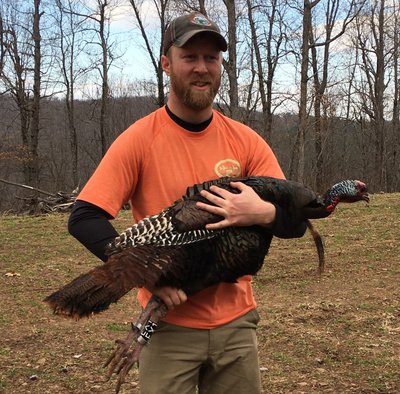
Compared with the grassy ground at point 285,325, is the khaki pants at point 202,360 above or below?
above

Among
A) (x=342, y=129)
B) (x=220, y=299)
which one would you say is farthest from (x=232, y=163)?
(x=342, y=129)

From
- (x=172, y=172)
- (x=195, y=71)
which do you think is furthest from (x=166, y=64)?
(x=172, y=172)

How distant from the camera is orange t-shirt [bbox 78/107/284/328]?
2408 mm

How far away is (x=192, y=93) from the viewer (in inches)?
98.8

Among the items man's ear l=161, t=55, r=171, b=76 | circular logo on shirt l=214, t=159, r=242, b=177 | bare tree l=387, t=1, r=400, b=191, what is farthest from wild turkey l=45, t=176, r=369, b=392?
bare tree l=387, t=1, r=400, b=191

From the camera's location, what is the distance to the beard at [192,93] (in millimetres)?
2510

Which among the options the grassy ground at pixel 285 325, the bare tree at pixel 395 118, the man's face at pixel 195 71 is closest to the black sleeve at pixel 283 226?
the man's face at pixel 195 71

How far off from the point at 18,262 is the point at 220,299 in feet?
26.7

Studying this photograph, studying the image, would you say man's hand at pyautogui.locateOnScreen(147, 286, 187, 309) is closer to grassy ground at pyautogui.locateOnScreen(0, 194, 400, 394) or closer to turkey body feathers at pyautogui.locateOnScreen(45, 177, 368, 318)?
turkey body feathers at pyautogui.locateOnScreen(45, 177, 368, 318)

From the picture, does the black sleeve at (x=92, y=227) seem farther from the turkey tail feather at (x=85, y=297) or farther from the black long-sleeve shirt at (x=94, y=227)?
the turkey tail feather at (x=85, y=297)

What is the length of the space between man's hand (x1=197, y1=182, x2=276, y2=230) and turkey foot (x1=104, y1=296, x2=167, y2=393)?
1.37ft

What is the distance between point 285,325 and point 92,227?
459 cm

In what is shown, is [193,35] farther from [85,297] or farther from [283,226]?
[85,297]

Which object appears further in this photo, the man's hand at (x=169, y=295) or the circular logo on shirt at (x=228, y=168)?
the circular logo on shirt at (x=228, y=168)
